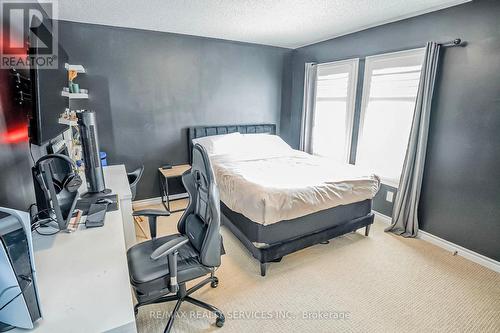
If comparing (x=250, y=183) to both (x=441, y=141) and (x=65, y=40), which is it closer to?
(x=441, y=141)

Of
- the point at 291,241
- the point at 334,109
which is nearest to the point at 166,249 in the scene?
the point at 291,241

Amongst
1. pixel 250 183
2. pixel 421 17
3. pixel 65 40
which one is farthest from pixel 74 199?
pixel 421 17

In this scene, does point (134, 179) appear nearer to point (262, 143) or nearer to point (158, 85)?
point (158, 85)

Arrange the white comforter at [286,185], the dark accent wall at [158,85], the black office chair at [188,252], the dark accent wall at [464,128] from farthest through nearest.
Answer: the dark accent wall at [158,85], the dark accent wall at [464,128], the white comforter at [286,185], the black office chair at [188,252]

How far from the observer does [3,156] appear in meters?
1.31

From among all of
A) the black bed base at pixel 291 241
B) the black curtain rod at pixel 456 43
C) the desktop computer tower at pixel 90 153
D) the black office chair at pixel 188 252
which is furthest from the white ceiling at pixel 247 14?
the black bed base at pixel 291 241

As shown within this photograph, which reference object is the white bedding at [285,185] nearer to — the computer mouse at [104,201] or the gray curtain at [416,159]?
the gray curtain at [416,159]

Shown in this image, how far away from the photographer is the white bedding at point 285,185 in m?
2.20

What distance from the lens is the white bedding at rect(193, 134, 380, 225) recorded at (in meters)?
2.20

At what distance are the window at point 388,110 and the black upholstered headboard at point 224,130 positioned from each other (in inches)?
64.3

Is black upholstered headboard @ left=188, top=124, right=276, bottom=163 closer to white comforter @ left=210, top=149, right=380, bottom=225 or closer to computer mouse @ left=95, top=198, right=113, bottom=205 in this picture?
white comforter @ left=210, top=149, right=380, bottom=225

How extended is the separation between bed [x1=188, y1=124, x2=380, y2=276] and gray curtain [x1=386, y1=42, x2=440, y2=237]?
1.38 feet

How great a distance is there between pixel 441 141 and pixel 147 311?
129 inches

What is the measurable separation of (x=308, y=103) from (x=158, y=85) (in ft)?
8.06
